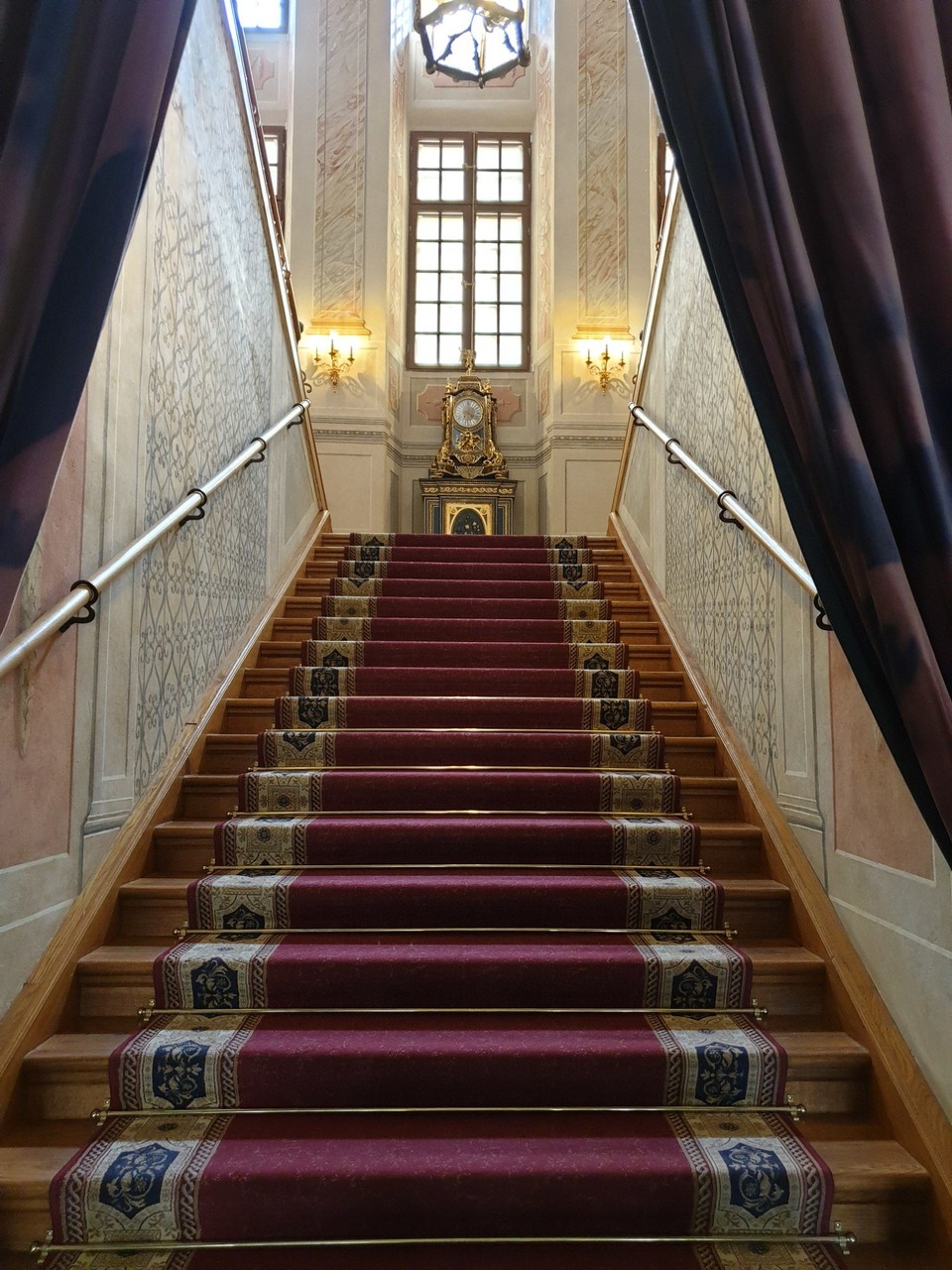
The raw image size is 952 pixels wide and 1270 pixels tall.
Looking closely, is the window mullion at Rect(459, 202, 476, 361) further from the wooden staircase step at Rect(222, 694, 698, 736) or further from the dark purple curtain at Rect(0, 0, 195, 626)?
the dark purple curtain at Rect(0, 0, 195, 626)

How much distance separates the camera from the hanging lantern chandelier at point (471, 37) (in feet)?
22.0

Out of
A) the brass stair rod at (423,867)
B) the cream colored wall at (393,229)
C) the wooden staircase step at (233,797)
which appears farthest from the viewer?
the cream colored wall at (393,229)

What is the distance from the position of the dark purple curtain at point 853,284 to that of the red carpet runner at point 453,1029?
0.83 meters

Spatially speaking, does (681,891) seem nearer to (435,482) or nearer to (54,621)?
(54,621)

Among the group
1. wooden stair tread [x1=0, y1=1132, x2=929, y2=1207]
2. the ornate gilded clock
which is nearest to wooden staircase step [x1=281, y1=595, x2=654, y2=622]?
wooden stair tread [x1=0, y1=1132, x2=929, y2=1207]

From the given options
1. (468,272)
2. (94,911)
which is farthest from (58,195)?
(468,272)

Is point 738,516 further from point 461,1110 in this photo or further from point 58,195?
point 58,195

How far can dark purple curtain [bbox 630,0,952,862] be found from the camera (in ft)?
4.96

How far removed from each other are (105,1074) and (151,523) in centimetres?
152

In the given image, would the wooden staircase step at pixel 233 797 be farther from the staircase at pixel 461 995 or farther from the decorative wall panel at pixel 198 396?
the decorative wall panel at pixel 198 396

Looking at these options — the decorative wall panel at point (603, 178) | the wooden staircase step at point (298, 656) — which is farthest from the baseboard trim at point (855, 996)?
the decorative wall panel at point (603, 178)

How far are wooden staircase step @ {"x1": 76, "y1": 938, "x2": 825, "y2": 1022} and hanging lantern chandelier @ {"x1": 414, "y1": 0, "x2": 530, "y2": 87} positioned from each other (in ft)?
22.2

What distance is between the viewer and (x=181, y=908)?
240cm

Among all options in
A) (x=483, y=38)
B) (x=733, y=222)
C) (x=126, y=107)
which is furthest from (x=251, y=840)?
(x=483, y=38)
